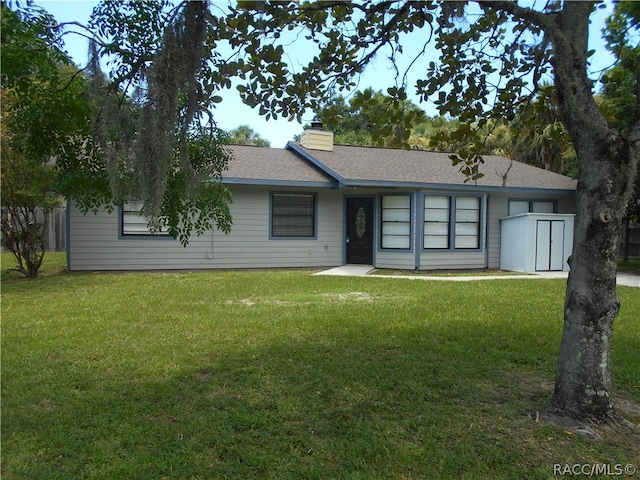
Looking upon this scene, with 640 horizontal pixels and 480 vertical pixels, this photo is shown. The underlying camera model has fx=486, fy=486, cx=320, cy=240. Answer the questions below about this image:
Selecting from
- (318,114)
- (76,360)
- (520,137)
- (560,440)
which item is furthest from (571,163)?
(76,360)

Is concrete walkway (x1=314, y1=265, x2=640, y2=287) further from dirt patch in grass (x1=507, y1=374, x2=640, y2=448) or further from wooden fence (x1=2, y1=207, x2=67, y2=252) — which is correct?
wooden fence (x1=2, y1=207, x2=67, y2=252)

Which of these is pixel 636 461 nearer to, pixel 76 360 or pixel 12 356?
pixel 76 360

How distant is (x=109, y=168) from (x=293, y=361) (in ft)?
8.27

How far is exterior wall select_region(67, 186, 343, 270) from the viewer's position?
39.2 ft

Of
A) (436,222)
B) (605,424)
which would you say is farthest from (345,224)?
(605,424)

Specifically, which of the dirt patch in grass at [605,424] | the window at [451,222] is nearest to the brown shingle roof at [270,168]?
the window at [451,222]

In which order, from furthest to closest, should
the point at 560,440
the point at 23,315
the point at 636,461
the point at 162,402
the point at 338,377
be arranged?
the point at 23,315, the point at 338,377, the point at 162,402, the point at 560,440, the point at 636,461

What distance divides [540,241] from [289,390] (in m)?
11.0

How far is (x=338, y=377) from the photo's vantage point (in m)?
4.38

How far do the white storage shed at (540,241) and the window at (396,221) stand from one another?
3.08 m

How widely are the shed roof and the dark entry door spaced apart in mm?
1008

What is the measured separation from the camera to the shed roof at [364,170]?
12547 mm

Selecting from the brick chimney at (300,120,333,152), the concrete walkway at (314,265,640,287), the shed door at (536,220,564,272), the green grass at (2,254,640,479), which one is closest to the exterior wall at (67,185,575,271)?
the shed door at (536,220,564,272)

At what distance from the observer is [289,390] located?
406 cm
